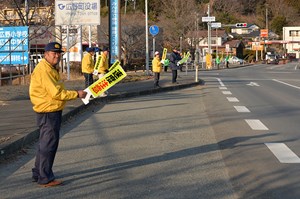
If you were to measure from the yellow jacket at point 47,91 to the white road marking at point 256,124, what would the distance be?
5.49 metres

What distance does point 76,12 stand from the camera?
24.0 meters

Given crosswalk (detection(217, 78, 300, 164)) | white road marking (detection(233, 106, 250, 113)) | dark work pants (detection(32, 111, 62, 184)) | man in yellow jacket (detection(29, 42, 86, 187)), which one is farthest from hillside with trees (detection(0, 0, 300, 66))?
dark work pants (detection(32, 111, 62, 184))

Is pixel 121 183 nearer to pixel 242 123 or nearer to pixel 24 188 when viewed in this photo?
pixel 24 188

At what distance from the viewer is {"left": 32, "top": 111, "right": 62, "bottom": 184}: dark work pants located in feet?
18.7

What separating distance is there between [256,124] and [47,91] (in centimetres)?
618

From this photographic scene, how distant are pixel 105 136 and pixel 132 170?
2753 mm

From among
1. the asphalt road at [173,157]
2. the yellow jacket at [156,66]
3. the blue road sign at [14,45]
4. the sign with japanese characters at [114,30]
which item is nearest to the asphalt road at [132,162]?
the asphalt road at [173,157]

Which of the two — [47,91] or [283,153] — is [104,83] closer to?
[47,91]

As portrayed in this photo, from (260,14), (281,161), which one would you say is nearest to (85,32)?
(281,161)

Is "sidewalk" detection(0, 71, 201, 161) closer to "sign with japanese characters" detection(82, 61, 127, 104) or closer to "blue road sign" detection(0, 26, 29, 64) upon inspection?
"sign with japanese characters" detection(82, 61, 127, 104)

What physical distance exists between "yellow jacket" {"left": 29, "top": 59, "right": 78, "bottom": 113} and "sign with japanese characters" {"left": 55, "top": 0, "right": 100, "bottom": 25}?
18.8m

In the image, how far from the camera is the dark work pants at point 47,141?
571 cm

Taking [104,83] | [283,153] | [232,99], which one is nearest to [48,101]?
[104,83]

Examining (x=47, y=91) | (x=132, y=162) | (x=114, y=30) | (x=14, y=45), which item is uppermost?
(x=114, y=30)
